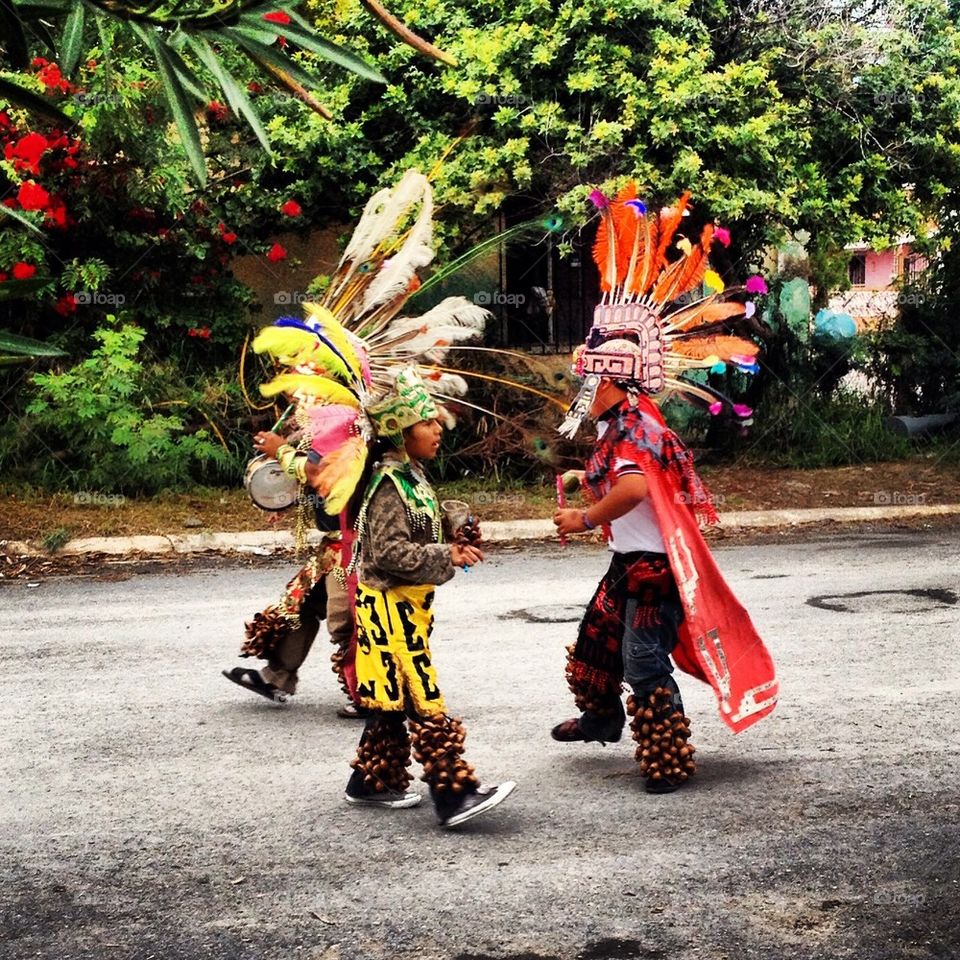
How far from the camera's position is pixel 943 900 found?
13.9ft

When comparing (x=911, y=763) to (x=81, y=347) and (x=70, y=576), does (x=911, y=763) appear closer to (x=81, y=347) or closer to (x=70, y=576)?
(x=70, y=576)

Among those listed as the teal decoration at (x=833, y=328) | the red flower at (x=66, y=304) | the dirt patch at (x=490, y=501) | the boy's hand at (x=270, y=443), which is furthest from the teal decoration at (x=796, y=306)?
the boy's hand at (x=270, y=443)

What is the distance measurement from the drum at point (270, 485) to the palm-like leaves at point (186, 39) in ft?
13.5

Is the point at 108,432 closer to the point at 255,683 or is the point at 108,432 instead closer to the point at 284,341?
the point at 255,683

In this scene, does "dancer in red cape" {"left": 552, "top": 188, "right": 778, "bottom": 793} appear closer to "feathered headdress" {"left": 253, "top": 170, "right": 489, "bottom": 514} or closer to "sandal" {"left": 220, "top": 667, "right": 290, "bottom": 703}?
"feathered headdress" {"left": 253, "top": 170, "right": 489, "bottom": 514}

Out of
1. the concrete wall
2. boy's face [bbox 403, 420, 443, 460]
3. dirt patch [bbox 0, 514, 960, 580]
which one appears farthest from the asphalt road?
the concrete wall

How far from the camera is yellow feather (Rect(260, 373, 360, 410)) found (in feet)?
15.6

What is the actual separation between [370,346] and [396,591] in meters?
0.86

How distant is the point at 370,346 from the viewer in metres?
5.14

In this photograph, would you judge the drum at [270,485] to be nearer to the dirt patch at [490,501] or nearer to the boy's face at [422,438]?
the boy's face at [422,438]

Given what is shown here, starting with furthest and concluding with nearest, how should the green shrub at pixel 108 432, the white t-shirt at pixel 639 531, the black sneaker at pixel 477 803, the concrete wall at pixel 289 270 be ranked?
the concrete wall at pixel 289 270 < the green shrub at pixel 108 432 < the white t-shirt at pixel 639 531 < the black sneaker at pixel 477 803

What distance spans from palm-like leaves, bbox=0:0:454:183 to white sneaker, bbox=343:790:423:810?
3234 mm

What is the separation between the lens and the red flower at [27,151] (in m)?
10.3

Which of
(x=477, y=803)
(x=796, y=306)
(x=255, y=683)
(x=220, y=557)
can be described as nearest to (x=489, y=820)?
(x=477, y=803)
